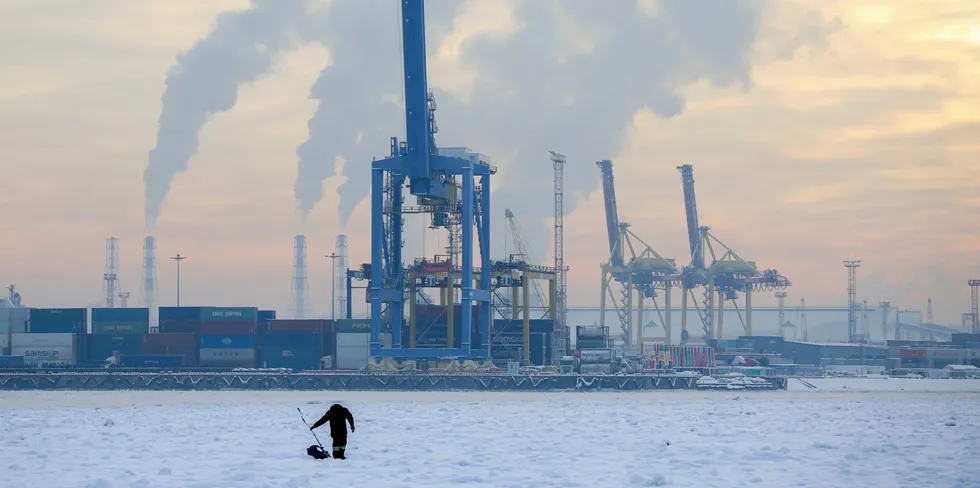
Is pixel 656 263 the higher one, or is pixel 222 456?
pixel 656 263

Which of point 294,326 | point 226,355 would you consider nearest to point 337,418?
point 226,355

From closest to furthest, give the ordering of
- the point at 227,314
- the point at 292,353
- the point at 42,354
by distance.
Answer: the point at 292,353, the point at 42,354, the point at 227,314

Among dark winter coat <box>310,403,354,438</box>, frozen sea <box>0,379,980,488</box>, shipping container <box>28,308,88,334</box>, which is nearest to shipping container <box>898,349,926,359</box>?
shipping container <box>28,308,88,334</box>

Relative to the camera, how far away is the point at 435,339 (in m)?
108

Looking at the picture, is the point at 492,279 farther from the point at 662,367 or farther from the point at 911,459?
the point at 911,459

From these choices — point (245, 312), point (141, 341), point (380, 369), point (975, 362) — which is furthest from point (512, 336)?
point (975, 362)

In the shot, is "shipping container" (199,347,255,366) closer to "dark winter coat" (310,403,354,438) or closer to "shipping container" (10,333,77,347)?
"shipping container" (10,333,77,347)

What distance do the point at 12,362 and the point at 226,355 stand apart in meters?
19.1

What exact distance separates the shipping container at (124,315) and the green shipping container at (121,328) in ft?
1.05

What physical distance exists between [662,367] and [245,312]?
4300 centimetres

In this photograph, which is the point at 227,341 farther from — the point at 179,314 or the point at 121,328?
the point at 121,328

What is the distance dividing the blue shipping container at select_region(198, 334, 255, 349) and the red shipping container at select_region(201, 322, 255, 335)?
35 centimetres

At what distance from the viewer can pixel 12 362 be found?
10806 cm

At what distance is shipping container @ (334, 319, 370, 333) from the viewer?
359 feet
